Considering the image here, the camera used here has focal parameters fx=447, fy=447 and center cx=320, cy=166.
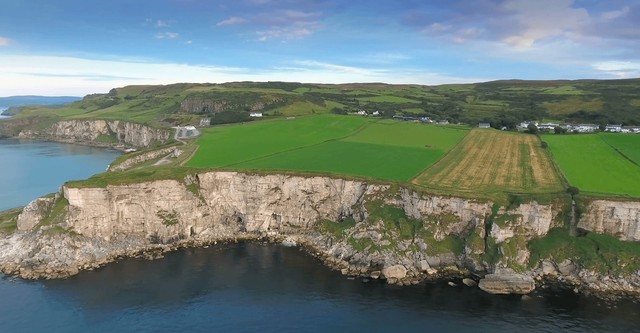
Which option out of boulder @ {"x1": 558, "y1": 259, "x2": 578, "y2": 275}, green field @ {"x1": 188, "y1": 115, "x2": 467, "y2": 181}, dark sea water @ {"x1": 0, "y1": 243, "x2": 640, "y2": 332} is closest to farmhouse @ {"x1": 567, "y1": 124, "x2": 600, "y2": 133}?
→ green field @ {"x1": 188, "y1": 115, "x2": 467, "y2": 181}

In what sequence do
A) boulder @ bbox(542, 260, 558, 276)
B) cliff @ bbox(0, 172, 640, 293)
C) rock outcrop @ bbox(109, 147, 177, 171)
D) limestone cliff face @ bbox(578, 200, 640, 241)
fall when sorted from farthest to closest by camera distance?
rock outcrop @ bbox(109, 147, 177, 171)
limestone cliff face @ bbox(578, 200, 640, 241)
cliff @ bbox(0, 172, 640, 293)
boulder @ bbox(542, 260, 558, 276)

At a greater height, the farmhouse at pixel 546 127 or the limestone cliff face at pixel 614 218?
the farmhouse at pixel 546 127

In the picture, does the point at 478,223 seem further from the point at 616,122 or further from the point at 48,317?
the point at 616,122

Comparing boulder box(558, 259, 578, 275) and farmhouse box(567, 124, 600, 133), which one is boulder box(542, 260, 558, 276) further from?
farmhouse box(567, 124, 600, 133)

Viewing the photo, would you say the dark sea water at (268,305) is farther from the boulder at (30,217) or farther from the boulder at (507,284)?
the boulder at (30,217)

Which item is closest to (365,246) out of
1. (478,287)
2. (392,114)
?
(478,287)

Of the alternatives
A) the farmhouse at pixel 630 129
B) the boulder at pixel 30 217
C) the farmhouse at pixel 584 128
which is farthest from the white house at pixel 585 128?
the boulder at pixel 30 217

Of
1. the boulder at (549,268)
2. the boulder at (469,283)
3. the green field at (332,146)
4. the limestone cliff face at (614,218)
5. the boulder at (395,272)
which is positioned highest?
the green field at (332,146)
